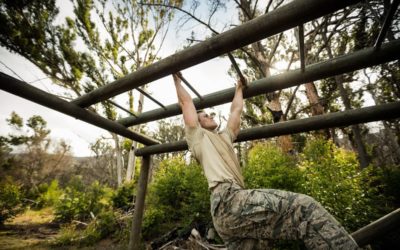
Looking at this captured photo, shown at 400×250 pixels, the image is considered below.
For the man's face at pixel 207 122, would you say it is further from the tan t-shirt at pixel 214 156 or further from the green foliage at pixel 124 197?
the green foliage at pixel 124 197

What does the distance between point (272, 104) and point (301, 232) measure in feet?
29.1

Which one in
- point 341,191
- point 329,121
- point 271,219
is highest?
point 329,121

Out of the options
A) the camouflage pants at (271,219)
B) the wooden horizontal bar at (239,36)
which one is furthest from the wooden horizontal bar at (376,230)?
the wooden horizontal bar at (239,36)

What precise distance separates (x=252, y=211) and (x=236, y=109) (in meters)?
1.30

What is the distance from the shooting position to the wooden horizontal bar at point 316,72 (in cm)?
229

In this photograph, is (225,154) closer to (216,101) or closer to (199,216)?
(216,101)

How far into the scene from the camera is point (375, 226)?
127 inches

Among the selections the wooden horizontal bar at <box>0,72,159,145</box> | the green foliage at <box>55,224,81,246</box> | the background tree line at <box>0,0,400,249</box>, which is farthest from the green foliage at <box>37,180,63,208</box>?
the wooden horizontal bar at <box>0,72,159,145</box>

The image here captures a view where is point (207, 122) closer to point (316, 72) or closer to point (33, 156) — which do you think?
point (316, 72)

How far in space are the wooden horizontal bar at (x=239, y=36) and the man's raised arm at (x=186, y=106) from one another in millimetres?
363

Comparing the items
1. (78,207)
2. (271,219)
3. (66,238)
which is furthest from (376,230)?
(78,207)

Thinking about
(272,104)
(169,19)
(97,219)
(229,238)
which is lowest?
(97,219)

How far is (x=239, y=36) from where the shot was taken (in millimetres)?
1804

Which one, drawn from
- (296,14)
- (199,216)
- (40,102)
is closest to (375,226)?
(296,14)
